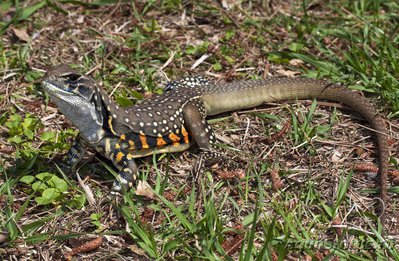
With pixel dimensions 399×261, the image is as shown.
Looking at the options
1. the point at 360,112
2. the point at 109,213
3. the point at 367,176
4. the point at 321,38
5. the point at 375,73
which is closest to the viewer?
the point at 109,213

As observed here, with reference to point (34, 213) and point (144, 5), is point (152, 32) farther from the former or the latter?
point (34, 213)

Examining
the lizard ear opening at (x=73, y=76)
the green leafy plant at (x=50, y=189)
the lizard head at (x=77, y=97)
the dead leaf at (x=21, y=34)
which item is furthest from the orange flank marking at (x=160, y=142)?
the dead leaf at (x=21, y=34)

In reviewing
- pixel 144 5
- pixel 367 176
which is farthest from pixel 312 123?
pixel 144 5

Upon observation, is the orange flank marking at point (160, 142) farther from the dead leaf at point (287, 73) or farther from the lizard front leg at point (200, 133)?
the dead leaf at point (287, 73)

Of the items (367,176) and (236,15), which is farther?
(236,15)

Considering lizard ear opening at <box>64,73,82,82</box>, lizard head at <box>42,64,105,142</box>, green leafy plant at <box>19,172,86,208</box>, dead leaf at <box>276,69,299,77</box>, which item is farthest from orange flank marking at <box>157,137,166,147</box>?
dead leaf at <box>276,69,299,77</box>

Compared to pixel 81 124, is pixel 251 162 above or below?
below

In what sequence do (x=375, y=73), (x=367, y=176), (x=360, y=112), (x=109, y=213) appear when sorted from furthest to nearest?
(x=375, y=73), (x=360, y=112), (x=367, y=176), (x=109, y=213)
